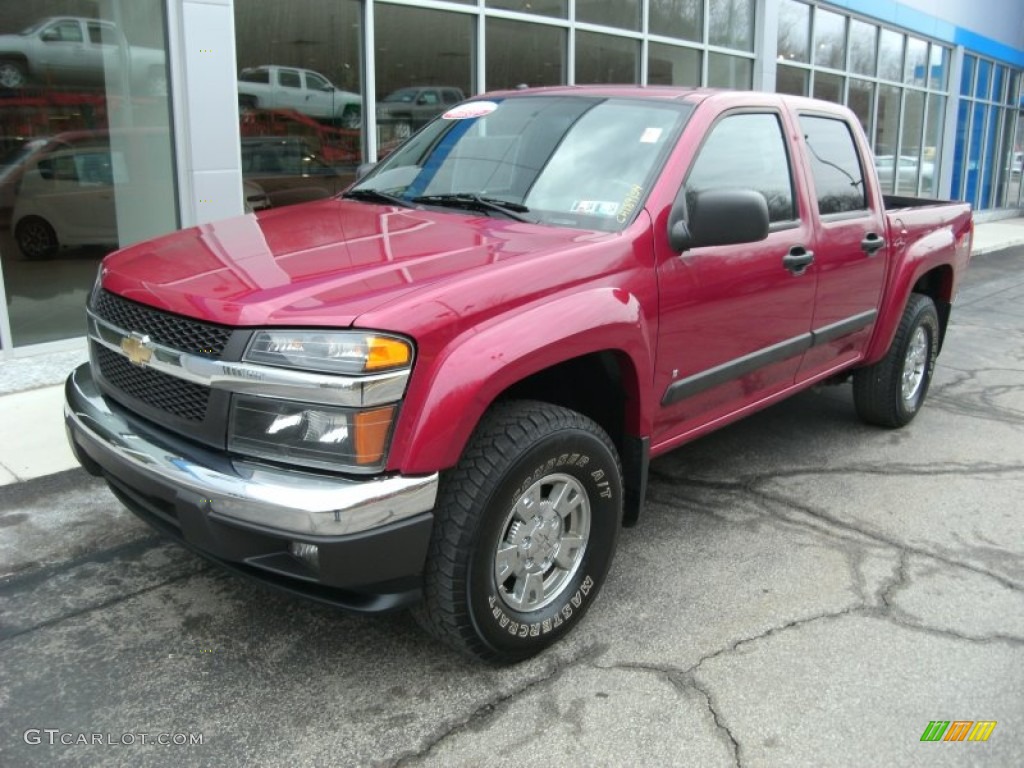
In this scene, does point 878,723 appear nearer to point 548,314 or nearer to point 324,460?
point 548,314

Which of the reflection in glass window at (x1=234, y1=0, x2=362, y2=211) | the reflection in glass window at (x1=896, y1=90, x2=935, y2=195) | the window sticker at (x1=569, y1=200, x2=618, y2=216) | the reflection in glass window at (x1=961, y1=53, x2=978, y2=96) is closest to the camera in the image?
the window sticker at (x1=569, y1=200, x2=618, y2=216)

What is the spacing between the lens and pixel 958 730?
2.70 meters

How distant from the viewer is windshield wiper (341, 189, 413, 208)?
12.5 feet

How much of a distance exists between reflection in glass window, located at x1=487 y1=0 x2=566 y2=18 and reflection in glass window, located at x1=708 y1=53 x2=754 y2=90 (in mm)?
3372

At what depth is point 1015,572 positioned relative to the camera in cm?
371

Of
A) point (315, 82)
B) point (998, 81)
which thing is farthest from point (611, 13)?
point (998, 81)

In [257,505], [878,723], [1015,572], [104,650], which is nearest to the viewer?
[257,505]

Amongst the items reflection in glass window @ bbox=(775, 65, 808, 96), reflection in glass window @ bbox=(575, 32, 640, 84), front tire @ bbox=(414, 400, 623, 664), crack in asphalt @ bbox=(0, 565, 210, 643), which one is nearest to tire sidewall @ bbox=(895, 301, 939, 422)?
front tire @ bbox=(414, 400, 623, 664)

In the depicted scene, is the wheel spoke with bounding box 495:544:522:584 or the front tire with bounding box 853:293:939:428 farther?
the front tire with bounding box 853:293:939:428

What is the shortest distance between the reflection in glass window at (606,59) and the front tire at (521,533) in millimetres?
8535

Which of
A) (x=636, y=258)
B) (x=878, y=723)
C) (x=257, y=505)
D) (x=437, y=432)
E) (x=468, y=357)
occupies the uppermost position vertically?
(x=636, y=258)

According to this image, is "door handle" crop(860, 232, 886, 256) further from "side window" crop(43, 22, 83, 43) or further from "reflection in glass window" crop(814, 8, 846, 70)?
"reflection in glass window" crop(814, 8, 846, 70)

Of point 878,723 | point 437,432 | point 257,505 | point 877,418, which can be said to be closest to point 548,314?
point 437,432

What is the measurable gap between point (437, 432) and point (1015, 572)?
8.68 feet
